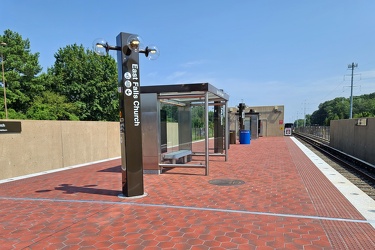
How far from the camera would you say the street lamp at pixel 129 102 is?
17.6 feet

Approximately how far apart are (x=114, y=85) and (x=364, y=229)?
30.0 m

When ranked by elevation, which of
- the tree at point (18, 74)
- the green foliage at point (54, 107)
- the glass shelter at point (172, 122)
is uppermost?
the tree at point (18, 74)

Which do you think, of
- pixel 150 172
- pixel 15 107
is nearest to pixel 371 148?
pixel 150 172

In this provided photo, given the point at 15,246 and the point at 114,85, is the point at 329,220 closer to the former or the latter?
the point at 15,246

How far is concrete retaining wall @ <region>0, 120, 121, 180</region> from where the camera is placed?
816 centimetres

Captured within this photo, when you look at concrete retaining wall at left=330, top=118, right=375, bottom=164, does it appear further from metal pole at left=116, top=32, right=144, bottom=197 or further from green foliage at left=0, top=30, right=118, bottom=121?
green foliage at left=0, top=30, right=118, bottom=121

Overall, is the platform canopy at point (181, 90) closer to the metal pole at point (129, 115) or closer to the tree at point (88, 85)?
the metal pole at point (129, 115)

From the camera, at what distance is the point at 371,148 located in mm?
10266

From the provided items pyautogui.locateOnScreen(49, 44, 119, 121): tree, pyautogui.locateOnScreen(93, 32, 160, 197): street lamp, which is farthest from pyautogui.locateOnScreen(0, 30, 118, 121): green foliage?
pyautogui.locateOnScreen(93, 32, 160, 197): street lamp

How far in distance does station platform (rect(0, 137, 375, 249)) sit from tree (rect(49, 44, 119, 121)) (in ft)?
77.2

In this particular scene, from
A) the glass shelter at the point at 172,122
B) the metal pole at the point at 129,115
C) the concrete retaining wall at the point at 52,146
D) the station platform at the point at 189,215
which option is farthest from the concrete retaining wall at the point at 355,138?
the concrete retaining wall at the point at 52,146

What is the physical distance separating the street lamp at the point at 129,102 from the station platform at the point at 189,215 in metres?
0.50

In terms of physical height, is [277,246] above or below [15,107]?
below

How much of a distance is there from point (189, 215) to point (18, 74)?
30.3 metres
